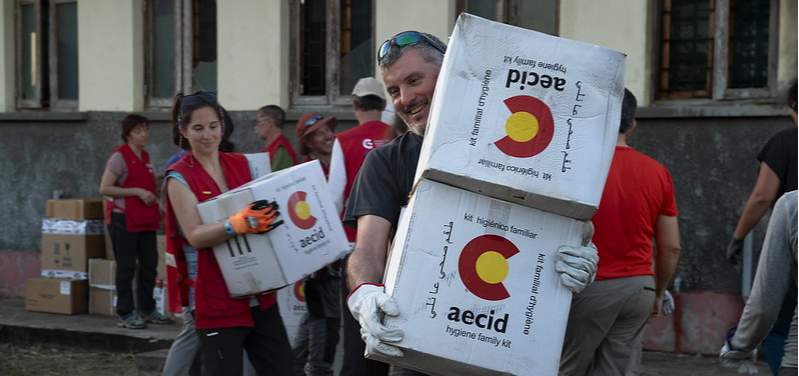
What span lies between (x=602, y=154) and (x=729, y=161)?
5.08 m

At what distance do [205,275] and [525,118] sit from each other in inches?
92.1

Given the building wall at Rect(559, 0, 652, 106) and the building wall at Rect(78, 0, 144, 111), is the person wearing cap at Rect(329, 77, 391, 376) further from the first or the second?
the building wall at Rect(78, 0, 144, 111)

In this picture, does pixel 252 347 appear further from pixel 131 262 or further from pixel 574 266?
pixel 131 262

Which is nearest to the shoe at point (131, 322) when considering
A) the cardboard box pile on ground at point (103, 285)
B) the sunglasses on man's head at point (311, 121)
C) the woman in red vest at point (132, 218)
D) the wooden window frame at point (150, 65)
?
the woman in red vest at point (132, 218)

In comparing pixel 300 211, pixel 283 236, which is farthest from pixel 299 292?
pixel 283 236

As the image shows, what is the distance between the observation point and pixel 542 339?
264 cm

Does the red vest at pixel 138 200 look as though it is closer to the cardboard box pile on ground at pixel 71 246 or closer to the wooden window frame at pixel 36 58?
the cardboard box pile on ground at pixel 71 246

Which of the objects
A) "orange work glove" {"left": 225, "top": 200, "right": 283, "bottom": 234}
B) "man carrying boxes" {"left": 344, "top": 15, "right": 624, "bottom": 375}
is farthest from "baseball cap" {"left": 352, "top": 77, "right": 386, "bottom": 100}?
"man carrying boxes" {"left": 344, "top": 15, "right": 624, "bottom": 375}

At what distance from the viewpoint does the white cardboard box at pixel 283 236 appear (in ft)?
14.9

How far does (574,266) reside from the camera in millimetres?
2631

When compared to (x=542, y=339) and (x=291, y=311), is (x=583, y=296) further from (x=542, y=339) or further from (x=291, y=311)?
(x=291, y=311)

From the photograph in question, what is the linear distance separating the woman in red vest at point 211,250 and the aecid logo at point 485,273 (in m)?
2.06

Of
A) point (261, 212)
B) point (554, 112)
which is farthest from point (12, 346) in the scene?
point (554, 112)

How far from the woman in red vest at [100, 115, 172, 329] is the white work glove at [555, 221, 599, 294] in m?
6.55
